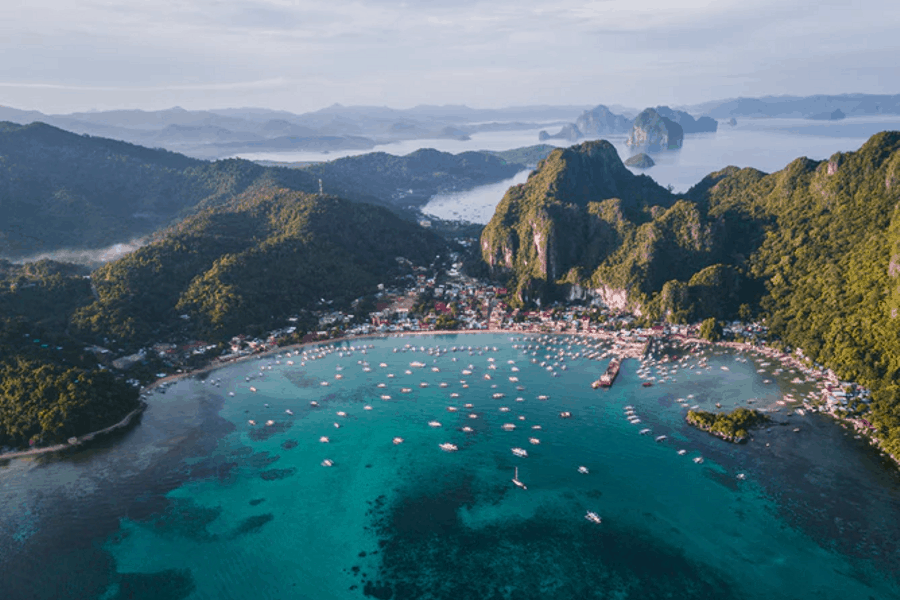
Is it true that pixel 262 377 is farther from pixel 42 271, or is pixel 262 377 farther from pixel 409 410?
pixel 42 271

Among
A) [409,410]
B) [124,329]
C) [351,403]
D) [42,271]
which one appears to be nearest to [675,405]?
[409,410]

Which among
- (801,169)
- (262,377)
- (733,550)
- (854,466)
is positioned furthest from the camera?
(801,169)

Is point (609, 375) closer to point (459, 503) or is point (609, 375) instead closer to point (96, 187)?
point (459, 503)

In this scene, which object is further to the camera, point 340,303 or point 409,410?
point 340,303

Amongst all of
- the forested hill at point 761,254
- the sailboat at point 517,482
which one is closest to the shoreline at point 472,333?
the forested hill at point 761,254

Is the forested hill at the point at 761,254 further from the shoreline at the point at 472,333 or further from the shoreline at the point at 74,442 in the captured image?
the shoreline at the point at 74,442

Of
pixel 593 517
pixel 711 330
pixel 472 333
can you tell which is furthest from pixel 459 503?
pixel 711 330

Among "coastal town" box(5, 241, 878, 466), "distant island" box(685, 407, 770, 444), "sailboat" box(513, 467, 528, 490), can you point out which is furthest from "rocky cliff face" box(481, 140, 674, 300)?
"sailboat" box(513, 467, 528, 490)
